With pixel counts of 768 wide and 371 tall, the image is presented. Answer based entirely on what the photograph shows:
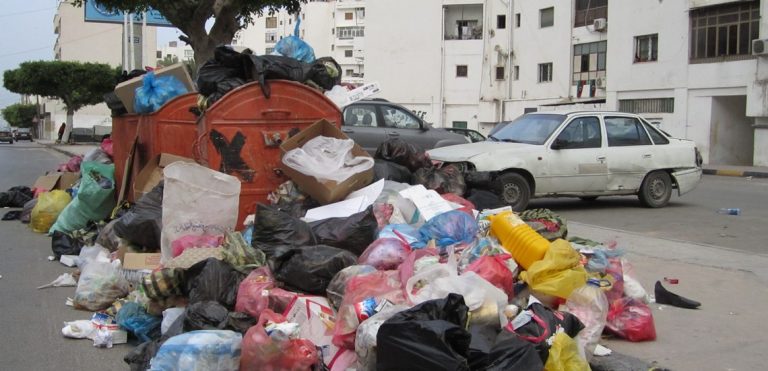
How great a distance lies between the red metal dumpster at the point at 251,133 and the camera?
280 inches

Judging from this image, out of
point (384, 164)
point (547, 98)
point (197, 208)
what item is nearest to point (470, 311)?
point (197, 208)

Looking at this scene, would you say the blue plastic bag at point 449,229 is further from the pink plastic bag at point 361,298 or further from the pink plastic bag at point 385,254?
the pink plastic bag at point 361,298

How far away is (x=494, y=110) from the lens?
41.8 m

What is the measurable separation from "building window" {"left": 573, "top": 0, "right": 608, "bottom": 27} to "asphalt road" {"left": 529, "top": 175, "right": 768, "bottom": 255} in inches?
810

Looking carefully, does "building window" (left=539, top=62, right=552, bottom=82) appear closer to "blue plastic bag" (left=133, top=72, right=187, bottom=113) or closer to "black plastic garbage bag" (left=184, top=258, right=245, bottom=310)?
"blue plastic bag" (left=133, top=72, right=187, bottom=113)

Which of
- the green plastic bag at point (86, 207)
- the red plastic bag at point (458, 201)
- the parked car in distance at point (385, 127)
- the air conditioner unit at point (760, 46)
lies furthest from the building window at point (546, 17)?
the red plastic bag at point (458, 201)

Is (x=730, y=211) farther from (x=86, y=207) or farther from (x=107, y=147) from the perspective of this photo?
(x=107, y=147)

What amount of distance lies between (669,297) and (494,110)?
121 ft

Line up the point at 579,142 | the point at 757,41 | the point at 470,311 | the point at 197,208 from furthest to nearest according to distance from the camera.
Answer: the point at 757,41 → the point at 579,142 → the point at 197,208 → the point at 470,311

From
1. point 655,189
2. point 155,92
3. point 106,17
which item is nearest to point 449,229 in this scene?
point 155,92

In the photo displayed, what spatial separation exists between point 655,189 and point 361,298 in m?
8.41

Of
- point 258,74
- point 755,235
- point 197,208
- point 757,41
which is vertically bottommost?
point 755,235

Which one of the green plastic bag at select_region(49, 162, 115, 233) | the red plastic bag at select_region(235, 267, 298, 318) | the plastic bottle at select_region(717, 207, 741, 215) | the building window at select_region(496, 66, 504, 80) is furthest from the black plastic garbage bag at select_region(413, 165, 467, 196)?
the building window at select_region(496, 66, 504, 80)

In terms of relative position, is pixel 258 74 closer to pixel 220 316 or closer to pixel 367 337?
pixel 220 316
